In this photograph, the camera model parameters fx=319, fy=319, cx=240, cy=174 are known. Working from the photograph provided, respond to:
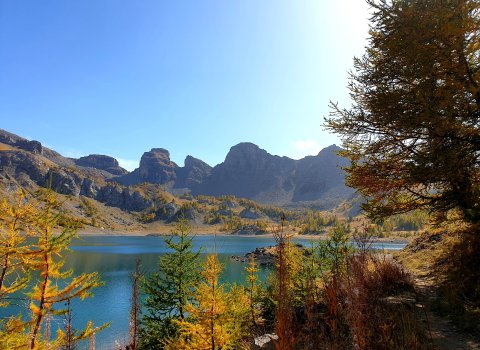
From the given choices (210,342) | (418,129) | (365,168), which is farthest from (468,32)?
(210,342)

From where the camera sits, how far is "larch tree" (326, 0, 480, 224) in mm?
10352

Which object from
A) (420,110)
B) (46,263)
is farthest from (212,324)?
(420,110)

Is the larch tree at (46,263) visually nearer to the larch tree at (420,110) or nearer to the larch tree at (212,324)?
the larch tree at (212,324)

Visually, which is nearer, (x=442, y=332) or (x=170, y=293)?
(x=442, y=332)

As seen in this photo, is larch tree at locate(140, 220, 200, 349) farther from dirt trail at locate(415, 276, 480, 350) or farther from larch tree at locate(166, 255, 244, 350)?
dirt trail at locate(415, 276, 480, 350)

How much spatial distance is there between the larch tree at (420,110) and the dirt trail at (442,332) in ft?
11.5

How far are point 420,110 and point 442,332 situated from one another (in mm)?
7110

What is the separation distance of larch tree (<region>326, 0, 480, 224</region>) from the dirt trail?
3508mm

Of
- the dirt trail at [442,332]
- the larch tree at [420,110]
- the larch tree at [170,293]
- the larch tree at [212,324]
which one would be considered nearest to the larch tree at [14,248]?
the larch tree at [212,324]

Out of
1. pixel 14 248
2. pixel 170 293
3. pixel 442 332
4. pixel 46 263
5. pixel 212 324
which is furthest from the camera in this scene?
pixel 170 293

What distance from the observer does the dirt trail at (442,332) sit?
22.8ft

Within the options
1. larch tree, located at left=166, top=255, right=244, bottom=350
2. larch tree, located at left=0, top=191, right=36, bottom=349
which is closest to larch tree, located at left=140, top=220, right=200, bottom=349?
larch tree, located at left=166, top=255, right=244, bottom=350

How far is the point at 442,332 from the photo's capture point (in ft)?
25.4

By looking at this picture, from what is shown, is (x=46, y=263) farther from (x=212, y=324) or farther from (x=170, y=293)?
(x=170, y=293)
